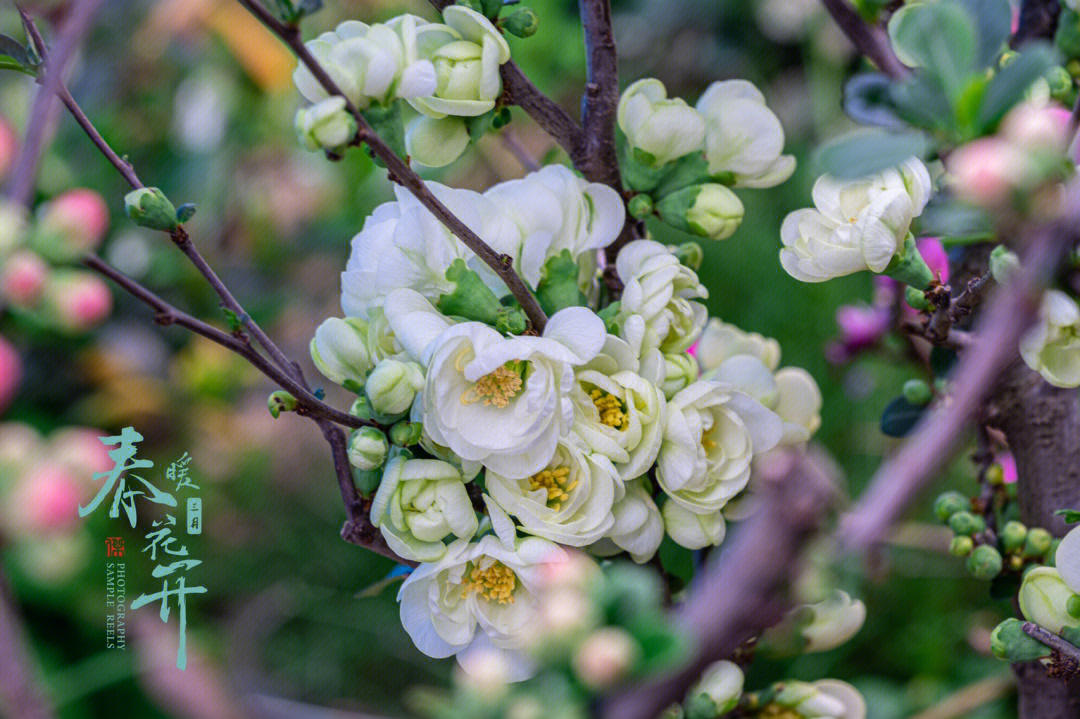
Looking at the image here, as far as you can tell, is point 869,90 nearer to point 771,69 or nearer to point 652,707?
point 652,707

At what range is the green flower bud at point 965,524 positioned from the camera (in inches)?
16.0

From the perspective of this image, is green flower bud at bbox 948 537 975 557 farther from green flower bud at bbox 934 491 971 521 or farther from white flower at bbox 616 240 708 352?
white flower at bbox 616 240 708 352

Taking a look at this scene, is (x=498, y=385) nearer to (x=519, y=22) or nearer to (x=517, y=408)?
(x=517, y=408)

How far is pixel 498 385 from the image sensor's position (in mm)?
327

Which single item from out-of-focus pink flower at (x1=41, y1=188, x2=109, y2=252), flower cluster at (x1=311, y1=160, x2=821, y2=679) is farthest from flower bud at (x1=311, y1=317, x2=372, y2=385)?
out-of-focus pink flower at (x1=41, y1=188, x2=109, y2=252)

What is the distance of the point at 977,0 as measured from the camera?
257 mm

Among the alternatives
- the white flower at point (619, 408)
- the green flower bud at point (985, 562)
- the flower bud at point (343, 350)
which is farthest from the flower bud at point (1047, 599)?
the flower bud at point (343, 350)

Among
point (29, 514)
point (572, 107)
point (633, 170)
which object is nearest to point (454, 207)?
point (633, 170)

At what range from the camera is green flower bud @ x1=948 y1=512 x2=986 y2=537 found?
41 cm

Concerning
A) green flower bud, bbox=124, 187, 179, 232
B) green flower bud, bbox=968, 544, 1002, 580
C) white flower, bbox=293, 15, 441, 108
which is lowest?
green flower bud, bbox=968, 544, 1002, 580

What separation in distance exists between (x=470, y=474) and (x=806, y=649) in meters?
0.16

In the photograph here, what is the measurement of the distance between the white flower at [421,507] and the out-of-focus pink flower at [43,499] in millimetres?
150

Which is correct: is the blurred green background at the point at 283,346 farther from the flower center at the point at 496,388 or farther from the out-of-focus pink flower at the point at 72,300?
the out-of-focus pink flower at the point at 72,300

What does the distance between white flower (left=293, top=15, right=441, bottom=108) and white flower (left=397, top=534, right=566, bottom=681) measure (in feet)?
0.52
